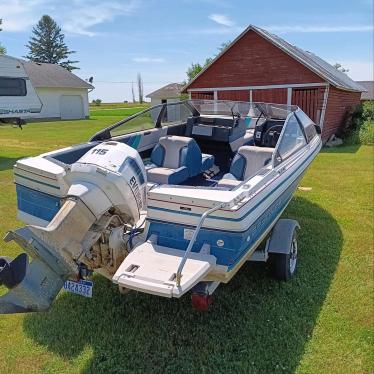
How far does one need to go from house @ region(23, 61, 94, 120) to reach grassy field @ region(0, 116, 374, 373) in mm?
28158

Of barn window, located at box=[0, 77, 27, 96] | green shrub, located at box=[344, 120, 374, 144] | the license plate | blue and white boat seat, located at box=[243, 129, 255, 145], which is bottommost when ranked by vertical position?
green shrub, located at box=[344, 120, 374, 144]

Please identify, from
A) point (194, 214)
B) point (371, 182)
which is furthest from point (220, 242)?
point (371, 182)

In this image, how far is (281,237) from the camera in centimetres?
381

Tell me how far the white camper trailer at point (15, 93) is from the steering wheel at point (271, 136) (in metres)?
9.19

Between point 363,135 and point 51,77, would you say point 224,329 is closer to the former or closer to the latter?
point 363,135

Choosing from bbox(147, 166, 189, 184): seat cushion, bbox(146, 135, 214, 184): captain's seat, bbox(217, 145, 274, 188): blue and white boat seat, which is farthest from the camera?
bbox(146, 135, 214, 184): captain's seat

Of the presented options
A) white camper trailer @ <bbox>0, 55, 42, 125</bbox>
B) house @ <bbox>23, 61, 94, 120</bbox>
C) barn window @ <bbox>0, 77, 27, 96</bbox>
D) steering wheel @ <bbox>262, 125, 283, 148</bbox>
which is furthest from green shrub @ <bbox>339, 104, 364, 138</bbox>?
house @ <bbox>23, 61, 94, 120</bbox>

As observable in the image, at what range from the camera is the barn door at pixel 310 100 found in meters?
14.4

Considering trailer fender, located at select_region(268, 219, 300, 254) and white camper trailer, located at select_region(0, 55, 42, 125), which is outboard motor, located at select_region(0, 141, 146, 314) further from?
white camper trailer, located at select_region(0, 55, 42, 125)

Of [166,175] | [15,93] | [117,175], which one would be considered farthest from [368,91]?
[117,175]

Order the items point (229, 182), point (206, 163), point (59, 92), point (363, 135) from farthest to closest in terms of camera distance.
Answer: point (59, 92), point (363, 135), point (206, 163), point (229, 182)

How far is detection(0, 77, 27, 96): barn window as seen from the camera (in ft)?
39.1

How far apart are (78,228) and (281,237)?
2083 mm

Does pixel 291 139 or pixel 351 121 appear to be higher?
pixel 291 139
